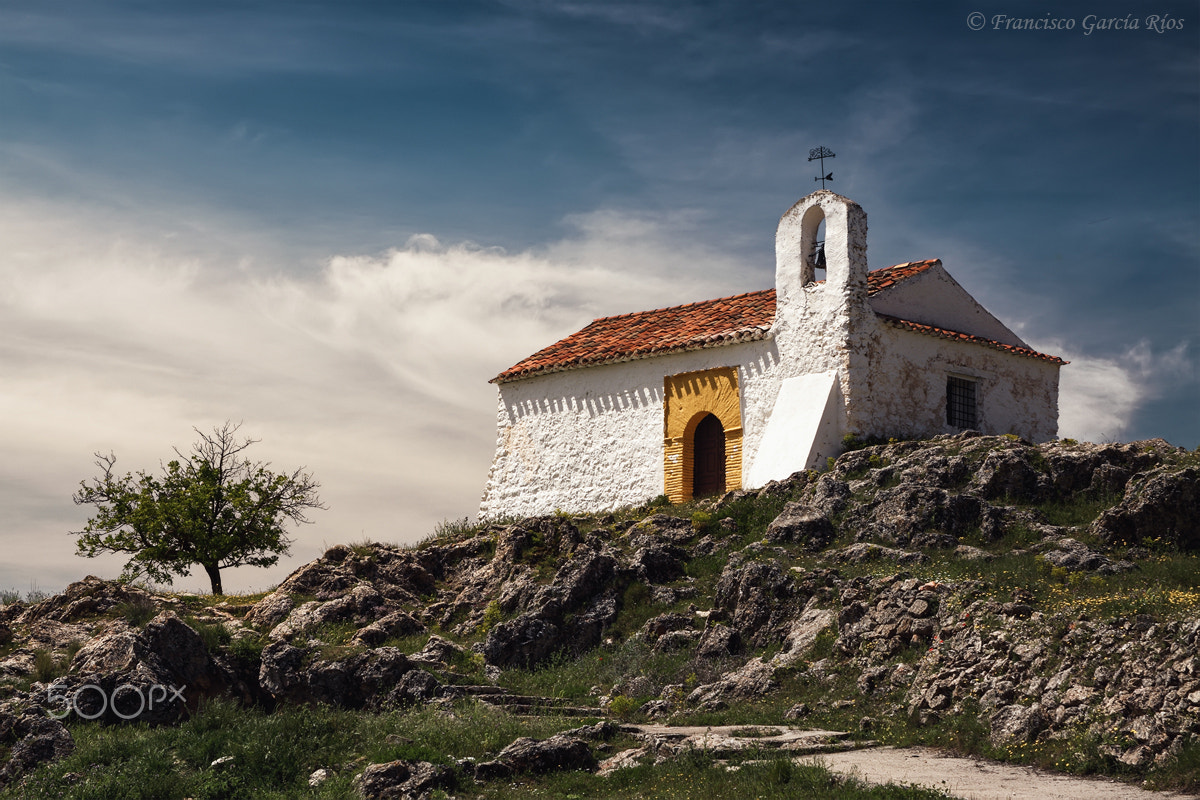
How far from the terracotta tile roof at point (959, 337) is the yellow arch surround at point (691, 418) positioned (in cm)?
400

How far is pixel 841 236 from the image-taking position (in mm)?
25984

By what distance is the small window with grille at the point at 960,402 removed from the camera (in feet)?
90.1

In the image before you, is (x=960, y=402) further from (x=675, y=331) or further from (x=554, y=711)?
(x=554, y=711)

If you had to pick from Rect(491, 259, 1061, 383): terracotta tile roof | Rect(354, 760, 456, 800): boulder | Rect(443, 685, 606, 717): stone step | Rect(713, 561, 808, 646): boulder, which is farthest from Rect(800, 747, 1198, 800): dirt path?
Rect(491, 259, 1061, 383): terracotta tile roof

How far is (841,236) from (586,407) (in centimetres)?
820

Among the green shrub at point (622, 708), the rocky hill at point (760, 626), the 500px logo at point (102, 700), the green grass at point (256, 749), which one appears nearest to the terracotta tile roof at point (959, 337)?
the rocky hill at point (760, 626)

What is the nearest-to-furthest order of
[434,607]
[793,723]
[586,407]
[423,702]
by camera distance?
[793,723] < [423,702] < [434,607] < [586,407]

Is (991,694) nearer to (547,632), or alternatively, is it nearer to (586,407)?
(547,632)

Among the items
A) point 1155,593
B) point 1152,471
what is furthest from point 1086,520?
point 1155,593

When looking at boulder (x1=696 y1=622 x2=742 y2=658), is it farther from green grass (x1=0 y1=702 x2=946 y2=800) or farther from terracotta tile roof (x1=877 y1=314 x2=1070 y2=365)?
terracotta tile roof (x1=877 y1=314 x2=1070 y2=365)

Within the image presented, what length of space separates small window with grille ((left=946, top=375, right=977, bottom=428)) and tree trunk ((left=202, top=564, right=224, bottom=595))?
66.4ft

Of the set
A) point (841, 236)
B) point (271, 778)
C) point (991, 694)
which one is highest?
point (841, 236)

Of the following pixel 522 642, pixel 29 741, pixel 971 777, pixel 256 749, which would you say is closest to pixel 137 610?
pixel 29 741

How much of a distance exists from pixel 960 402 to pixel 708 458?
649 cm
